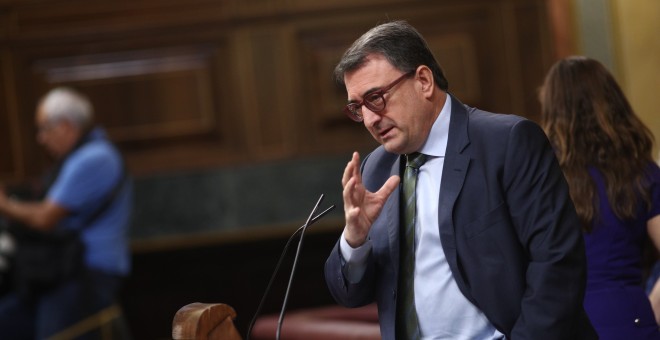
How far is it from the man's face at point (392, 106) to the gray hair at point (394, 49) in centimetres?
2

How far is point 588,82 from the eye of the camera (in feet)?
10.2

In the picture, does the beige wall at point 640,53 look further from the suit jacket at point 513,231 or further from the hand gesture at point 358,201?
the hand gesture at point 358,201

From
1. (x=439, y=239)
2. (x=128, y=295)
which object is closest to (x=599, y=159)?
(x=439, y=239)

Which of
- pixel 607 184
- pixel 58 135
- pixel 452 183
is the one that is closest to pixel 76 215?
pixel 58 135

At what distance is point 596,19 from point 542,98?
83.7 inches

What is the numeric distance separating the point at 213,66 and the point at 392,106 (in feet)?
14.1

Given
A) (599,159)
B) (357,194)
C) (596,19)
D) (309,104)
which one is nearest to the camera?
(357,194)

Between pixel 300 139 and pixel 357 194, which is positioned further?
pixel 300 139

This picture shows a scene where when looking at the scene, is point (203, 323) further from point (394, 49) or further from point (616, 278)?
point (616, 278)

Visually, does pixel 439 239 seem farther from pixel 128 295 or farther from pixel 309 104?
pixel 128 295

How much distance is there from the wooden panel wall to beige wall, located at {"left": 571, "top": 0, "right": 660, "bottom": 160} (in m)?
1.30

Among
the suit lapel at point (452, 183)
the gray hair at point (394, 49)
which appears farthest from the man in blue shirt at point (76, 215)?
the suit lapel at point (452, 183)

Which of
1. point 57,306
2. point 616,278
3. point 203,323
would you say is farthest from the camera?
point 57,306

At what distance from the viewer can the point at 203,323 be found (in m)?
2.06
